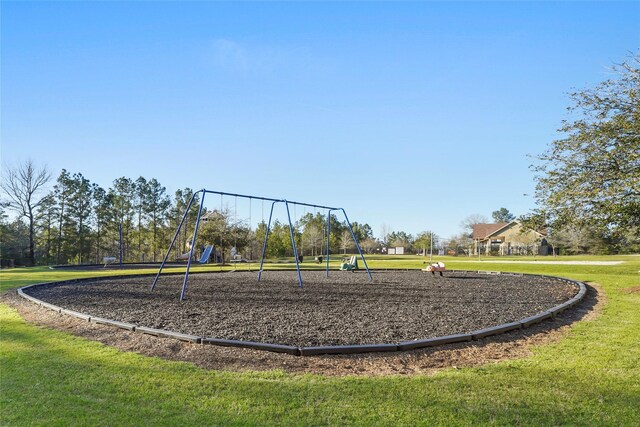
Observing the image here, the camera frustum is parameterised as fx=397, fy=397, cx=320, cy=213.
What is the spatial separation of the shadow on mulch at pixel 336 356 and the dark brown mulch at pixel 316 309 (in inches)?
19.6

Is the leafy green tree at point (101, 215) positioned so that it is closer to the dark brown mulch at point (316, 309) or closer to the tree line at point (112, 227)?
the tree line at point (112, 227)

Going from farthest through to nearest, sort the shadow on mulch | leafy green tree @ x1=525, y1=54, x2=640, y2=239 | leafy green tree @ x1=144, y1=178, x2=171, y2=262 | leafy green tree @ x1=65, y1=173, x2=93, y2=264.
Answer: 1. leafy green tree @ x1=144, y1=178, x2=171, y2=262
2. leafy green tree @ x1=65, y1=173, x2=93, y2=264
3. leafy green tree @ x1=525, y1=54, x2=640, y2=239
4. the shadow on mulch

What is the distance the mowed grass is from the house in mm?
55217

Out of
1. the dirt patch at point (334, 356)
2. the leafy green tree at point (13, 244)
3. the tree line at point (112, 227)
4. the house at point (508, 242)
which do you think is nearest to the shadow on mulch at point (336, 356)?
the dirt patch at point (334, 356)

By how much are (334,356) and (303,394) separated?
4.47ft

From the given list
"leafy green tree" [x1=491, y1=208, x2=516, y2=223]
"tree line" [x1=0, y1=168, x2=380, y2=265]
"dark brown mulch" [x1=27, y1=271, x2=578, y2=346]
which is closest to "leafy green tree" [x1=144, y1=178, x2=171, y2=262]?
"tree line" [x1=0, y1=168, x2=380, y2=265]

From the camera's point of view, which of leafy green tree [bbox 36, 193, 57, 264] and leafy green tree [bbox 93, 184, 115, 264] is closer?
leafy green tree [bbox 36, 193, 57, 264]

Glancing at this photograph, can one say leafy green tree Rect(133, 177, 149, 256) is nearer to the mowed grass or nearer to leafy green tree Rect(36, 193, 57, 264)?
leafy green tree Rect(36, 193, 57, 264)

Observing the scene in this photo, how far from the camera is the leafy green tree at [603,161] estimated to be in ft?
41.4

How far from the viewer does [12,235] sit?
118ft

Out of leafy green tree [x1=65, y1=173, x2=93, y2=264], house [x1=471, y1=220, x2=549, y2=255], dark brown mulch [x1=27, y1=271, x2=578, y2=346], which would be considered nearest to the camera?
dark brown mulch [x1=27, y1=271, x2=578, y2=346]

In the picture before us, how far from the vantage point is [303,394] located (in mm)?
3570

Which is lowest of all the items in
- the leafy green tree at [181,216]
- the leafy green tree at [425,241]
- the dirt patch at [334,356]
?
the dirt patch at [334,356]

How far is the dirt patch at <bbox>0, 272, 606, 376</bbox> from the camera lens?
4441mm
